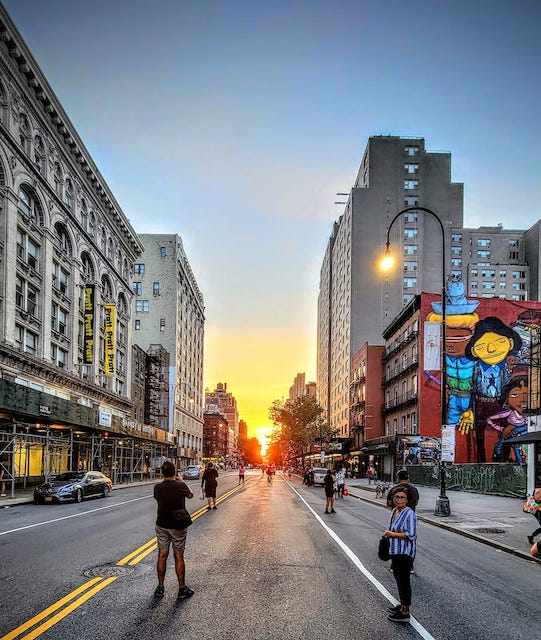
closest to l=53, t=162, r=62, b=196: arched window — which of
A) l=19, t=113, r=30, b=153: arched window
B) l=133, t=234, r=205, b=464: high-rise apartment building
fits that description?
l=19, t=113, r=30, b=153: arched window

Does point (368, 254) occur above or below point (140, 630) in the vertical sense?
above

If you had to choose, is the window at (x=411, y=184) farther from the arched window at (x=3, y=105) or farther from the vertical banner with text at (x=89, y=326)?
the arched window at (x=3, y=105)

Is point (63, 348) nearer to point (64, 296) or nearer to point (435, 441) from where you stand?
point (64, 296)

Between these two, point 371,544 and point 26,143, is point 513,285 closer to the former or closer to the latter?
point 26,143

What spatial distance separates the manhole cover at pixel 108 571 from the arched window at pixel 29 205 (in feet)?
107

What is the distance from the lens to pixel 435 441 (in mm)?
47500

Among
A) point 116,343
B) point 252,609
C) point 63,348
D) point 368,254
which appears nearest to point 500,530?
point 252,609

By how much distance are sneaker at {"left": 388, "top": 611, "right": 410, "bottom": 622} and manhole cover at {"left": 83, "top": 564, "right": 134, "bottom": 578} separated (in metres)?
4.52

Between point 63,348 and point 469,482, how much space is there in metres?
30.6

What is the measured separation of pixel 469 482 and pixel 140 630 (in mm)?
31919

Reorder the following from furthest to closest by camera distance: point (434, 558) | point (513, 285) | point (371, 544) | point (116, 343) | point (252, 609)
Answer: point (513, 285), point (116, 343), point (371, 544), point (434, 558), point (252, 609)

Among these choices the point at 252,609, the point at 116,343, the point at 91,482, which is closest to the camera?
the point at 252,609

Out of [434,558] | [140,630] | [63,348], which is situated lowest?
[434,558]

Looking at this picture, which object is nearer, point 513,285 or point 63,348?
point 63,348
